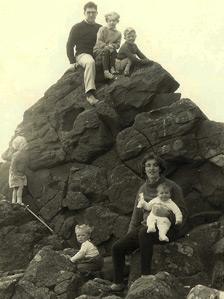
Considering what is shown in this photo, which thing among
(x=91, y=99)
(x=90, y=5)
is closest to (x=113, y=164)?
(x=91, y=99)

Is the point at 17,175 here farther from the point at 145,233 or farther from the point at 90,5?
the point at 145,233

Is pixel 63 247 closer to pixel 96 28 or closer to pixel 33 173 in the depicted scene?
pixel 33 173

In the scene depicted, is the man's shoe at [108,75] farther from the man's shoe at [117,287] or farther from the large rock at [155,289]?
the large rock at [155,289]

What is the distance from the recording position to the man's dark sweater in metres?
23.0

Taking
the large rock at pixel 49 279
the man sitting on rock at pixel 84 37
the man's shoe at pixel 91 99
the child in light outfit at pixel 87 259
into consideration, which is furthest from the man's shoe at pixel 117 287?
the man sitting on rock at pixel 84 37

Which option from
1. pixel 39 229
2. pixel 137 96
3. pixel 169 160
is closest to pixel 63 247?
pixel 39 229

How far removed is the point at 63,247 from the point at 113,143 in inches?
184

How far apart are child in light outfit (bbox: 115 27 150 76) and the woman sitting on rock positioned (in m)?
6.93

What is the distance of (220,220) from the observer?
17.9 metres

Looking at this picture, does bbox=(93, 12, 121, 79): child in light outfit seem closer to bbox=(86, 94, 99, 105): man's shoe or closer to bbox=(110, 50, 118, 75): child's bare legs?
bbox=(110, 50, 118, 75): child's bare legs

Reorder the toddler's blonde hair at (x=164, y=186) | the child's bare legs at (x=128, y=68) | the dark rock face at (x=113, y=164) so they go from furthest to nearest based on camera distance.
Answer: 1. the child's bare legs at (x=128, y=68)
2. the dark rock face at (x=113, y=164)
3. the toddler's blonde hair at (x=164, y=186)

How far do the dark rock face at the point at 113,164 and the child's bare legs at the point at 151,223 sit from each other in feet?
10.4

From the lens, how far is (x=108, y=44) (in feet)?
73.1

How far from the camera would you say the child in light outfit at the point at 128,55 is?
69.6 feet
